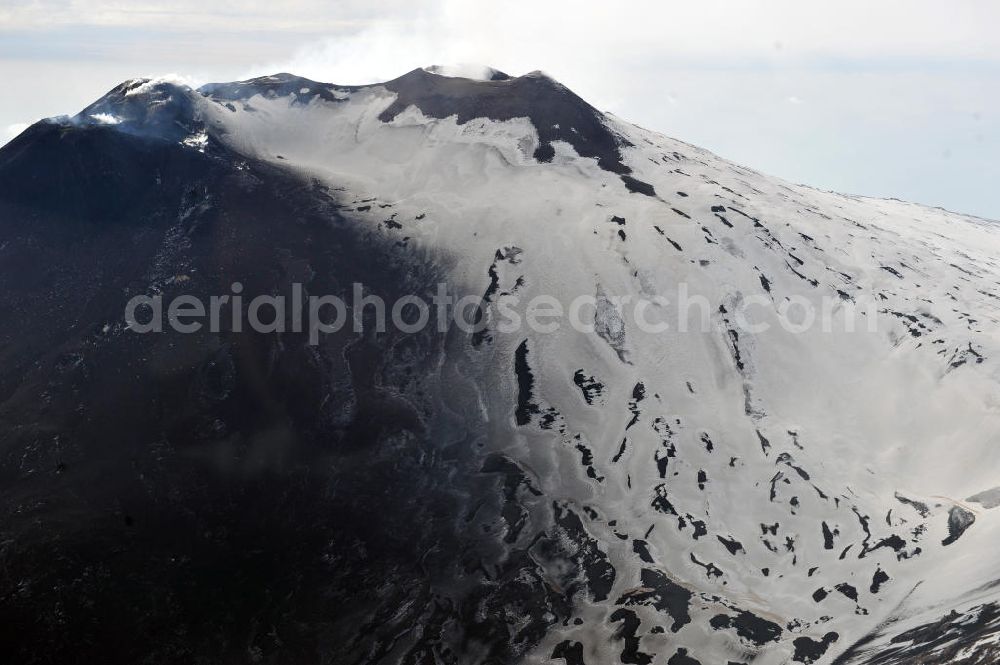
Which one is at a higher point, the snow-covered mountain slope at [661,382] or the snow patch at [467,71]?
the snow patch at [467,71]

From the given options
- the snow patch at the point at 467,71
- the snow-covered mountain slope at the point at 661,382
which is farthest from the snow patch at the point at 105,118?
the snow patch at the point at 467,71

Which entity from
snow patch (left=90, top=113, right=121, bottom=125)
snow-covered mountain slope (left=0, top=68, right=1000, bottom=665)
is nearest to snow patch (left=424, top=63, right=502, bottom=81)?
snow-covered mountain slope (left=0, top=68, right=1000, bottom=665)

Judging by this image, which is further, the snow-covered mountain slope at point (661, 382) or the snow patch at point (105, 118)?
the snow patch at point (105, 118)

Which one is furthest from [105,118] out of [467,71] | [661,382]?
[661,382]

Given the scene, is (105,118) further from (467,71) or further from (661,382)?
(661,382)

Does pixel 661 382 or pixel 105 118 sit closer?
pixel 661 382

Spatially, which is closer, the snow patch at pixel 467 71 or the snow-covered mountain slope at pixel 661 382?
the snow-covered mountain slope at pixel 661 382

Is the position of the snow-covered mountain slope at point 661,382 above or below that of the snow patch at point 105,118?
below

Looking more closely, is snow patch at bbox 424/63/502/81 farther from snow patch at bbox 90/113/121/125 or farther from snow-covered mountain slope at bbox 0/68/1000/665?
snow patch at bbox 90/113/121/125

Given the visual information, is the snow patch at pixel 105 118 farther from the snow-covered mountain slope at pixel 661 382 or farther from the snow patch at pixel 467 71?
the snow patch at pixel 467 71
